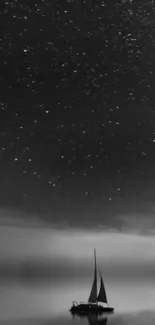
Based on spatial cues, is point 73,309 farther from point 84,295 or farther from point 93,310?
point 84,295

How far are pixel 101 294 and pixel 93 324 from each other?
33.4 ft

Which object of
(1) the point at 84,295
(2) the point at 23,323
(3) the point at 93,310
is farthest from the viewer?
(1) the point at 84,295

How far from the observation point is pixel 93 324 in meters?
55.5

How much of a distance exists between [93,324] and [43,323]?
451 cm

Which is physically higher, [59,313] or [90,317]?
[90,317]

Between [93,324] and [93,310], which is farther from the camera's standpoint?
[93,310]

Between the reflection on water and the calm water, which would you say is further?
the reflection on water

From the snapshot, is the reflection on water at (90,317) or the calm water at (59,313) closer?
the calm water at (59,313)

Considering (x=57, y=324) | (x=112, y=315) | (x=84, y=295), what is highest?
(x=57, y=324)

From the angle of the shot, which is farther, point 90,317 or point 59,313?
point 59,313

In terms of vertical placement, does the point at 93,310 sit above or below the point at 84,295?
above

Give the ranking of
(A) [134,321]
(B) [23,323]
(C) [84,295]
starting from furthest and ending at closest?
(C) [84,295] → (A) [134,321] → (B) [23,323]

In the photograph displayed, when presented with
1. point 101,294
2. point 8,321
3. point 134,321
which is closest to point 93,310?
point 101,294

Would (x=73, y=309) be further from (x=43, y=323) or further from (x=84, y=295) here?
(x=84, y=295)
